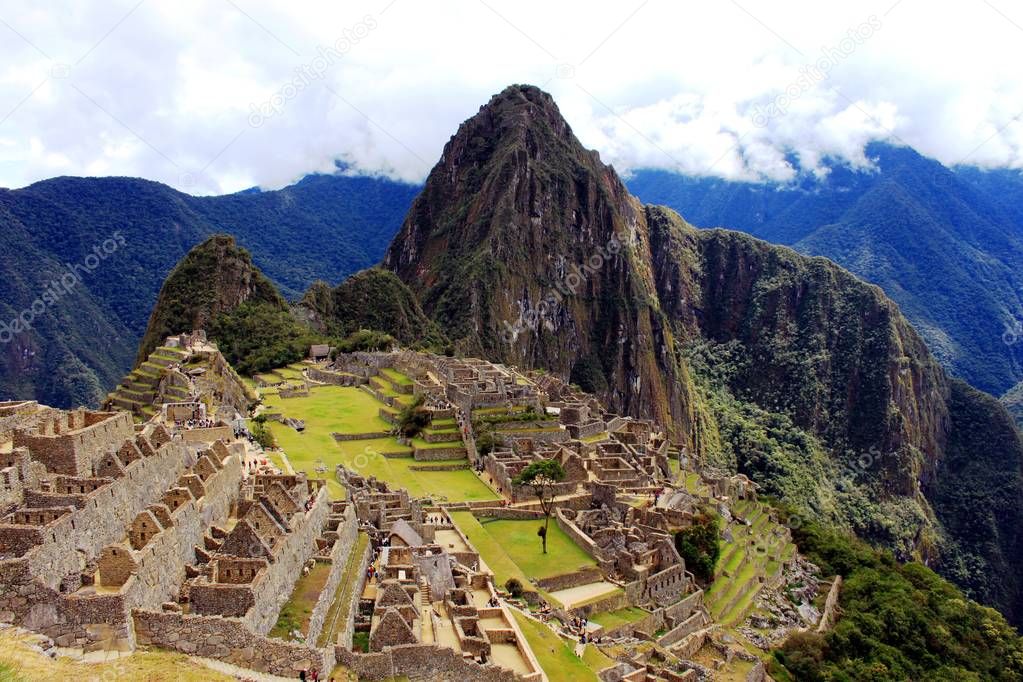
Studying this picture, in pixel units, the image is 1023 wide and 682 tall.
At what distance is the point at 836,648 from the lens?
3762 cm

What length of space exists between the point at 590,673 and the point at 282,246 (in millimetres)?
151729

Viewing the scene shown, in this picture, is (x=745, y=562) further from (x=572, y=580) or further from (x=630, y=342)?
(x=630, y=342)

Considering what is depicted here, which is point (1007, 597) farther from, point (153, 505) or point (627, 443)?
point (153, 505)

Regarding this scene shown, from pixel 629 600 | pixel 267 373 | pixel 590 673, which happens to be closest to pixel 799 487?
pixel 267 373

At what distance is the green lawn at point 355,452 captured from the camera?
38781mm

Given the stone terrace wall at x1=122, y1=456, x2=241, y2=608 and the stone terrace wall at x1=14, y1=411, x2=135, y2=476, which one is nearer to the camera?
the stone terrace wall at x1=122, y1=456, x2=241, y2=608

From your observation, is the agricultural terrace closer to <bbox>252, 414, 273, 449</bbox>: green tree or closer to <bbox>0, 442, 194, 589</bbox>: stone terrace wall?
<bbox>252, 414, 273, 449</bbox>: green tree

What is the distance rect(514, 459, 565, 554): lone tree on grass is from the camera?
3912 cm
